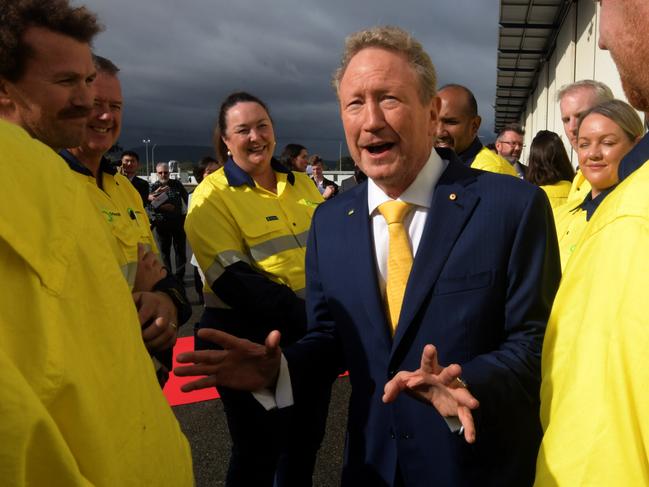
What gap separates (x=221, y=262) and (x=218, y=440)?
1574mm

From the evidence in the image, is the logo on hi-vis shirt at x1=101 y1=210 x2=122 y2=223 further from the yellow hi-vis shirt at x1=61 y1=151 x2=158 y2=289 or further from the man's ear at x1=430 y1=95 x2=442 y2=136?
the man's ear at x1=430 y1=95 x2=442 y2=136

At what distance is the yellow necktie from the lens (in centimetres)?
171

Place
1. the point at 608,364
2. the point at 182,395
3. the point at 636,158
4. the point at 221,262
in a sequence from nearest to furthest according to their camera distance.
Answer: the point at 608,364, the point at 636,158, the point at 221,262, the point at 182,395

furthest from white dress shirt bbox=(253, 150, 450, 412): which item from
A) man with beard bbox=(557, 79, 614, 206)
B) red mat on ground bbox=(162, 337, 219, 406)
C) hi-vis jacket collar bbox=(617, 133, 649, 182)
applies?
red mat on ground bbox=(162, 337, 219, 406)

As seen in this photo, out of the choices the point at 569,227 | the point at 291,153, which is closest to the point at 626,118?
the point at 569,227

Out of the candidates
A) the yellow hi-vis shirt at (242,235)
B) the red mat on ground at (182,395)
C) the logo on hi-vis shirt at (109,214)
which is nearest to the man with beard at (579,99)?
the yellow hi-vis shirt at (242,235)

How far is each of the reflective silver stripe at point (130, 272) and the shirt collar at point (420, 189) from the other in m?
0.97

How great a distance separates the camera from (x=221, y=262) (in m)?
2.83

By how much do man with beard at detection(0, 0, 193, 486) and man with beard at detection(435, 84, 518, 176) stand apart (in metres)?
3.16

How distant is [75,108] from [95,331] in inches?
46.7

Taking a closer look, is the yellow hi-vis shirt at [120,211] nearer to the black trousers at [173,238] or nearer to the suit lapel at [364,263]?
the suit lapel at [364,263]

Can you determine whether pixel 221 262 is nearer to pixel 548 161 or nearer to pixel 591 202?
pixel 591 202

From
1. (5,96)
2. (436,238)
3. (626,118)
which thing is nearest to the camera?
(5,96)

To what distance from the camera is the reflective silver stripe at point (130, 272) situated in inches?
82.2
